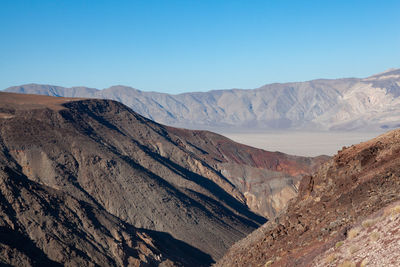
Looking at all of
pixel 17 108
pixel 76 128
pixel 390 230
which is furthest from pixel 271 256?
pixel 17 108

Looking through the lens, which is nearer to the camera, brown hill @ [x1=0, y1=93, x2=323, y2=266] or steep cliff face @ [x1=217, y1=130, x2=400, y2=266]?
steep cliff face @ [x1=217, y1=130, x2=400, y2=266]

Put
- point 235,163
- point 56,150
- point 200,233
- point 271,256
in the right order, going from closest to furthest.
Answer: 1. point 271,256
2. point 200,233
3. point 56,150
4. point 235,163

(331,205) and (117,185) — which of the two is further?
(117,185)

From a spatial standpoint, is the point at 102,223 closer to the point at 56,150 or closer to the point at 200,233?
the point at 200,233

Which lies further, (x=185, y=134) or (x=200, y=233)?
(x=185, y=134)
